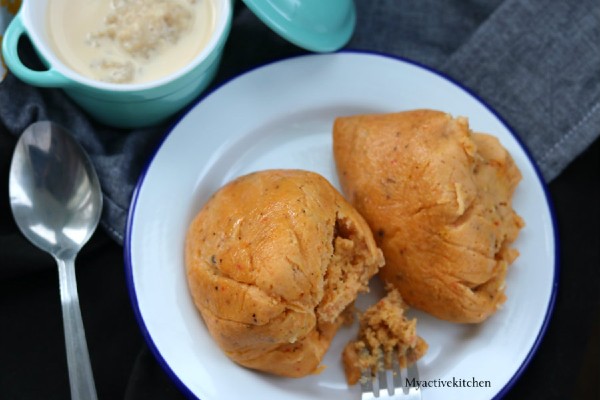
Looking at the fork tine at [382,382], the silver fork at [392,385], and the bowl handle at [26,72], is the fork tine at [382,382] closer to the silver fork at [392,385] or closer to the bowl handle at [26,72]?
the silver fork at [392,385]

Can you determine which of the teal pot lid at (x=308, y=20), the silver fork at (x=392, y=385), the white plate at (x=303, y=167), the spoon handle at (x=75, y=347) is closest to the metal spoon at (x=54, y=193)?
the spoon handle at (x=75, y=347)

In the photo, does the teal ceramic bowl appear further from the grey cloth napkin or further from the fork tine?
the fork tine

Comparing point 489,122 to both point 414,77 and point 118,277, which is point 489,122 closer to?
point 414,77

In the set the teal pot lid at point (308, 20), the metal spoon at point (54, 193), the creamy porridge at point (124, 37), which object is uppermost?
the teal pot lid at point (308, 20)

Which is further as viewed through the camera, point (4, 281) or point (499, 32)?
point (499, 32)

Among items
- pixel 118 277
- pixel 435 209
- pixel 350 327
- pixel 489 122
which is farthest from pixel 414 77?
pixel 118 277

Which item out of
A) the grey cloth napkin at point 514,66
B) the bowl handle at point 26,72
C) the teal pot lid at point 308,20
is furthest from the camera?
the grey cloth napkin at point 514,66

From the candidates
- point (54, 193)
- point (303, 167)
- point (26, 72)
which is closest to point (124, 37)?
point (26, 72)
